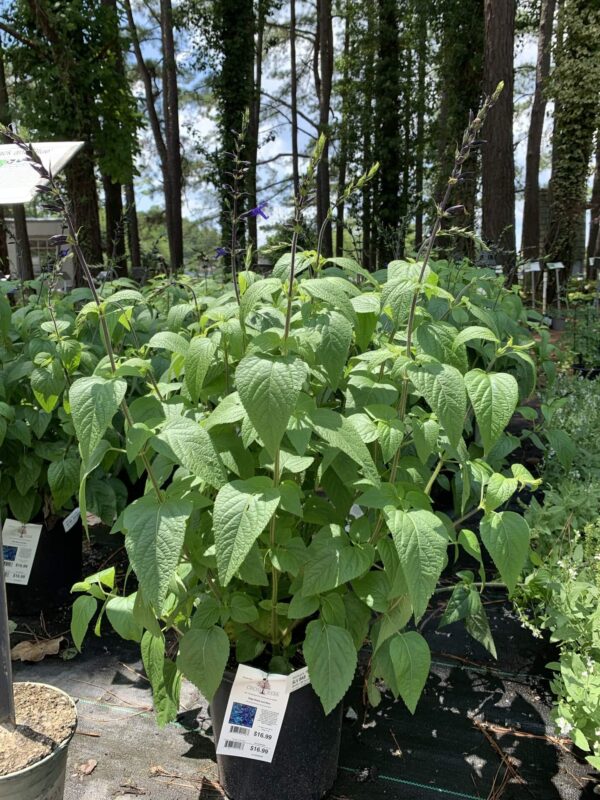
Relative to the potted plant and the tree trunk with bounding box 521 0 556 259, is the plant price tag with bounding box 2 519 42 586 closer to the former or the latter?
the potted plant

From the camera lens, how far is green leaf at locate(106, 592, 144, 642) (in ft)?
4.60

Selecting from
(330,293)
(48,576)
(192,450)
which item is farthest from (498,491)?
(48,576)

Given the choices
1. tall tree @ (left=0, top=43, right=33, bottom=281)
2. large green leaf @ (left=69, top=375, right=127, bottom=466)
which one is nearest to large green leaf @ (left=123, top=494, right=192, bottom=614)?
large green leaf @ (left=69, top=375, right=127, bottom=466)

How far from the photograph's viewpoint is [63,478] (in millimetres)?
2072

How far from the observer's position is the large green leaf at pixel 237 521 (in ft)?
3.42

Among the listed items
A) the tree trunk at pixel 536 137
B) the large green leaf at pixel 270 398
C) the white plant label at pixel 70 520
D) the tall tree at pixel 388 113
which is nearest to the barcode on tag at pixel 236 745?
the large green leaf at pixel 270 398

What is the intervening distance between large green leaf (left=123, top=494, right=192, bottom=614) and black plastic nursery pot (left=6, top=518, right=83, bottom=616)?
1.46 meters

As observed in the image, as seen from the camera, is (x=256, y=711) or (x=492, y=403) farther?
(x=256, y=711)

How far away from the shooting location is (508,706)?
1.91 meters

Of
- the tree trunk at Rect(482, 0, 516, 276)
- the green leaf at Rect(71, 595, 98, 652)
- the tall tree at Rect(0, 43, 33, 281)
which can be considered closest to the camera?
the green leaf at Rect(71, 595, 98, 652)

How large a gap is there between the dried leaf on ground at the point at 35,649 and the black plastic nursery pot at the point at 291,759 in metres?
0.93

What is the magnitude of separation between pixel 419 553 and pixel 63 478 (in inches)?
54.5

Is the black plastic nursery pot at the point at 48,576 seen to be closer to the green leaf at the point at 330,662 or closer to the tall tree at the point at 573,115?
the green leaf at the point at 330,662

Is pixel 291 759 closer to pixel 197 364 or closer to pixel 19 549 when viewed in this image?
pixel 197 364
